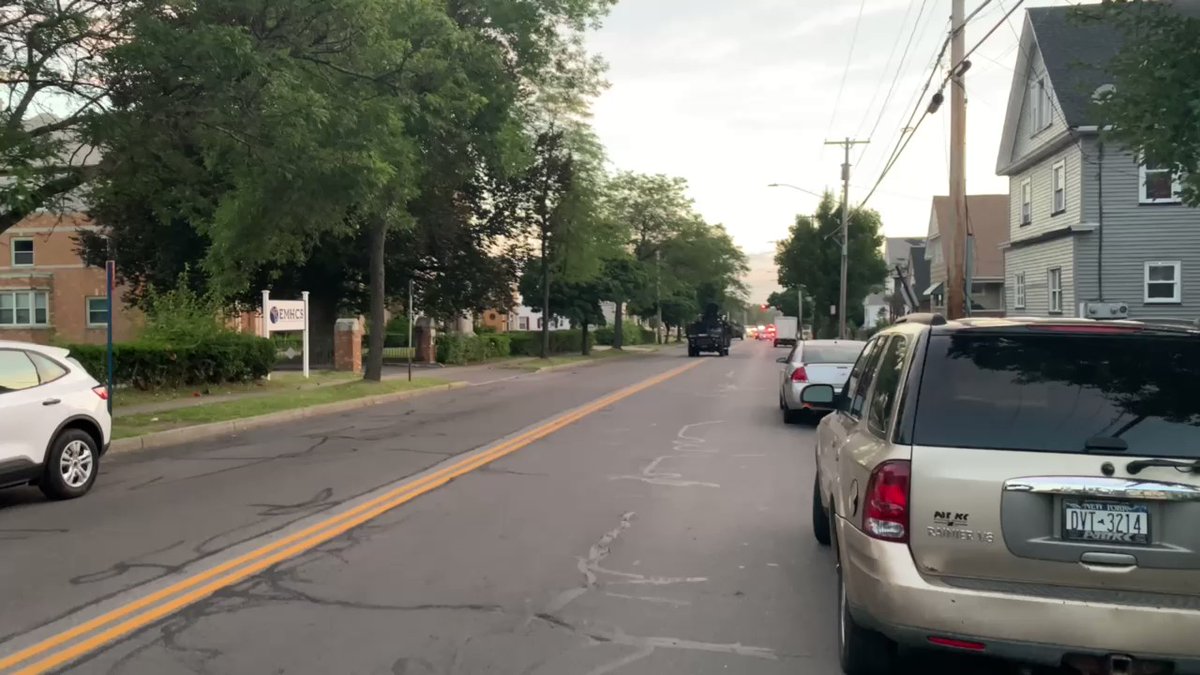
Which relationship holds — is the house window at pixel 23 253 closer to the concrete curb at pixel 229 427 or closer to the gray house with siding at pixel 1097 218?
the concrete curb at pixel 229 427

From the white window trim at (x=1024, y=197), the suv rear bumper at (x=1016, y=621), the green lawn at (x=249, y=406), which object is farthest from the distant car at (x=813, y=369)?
the white window trim at (x=1024, y=197)

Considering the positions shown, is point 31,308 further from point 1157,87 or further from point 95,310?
point 1157,87

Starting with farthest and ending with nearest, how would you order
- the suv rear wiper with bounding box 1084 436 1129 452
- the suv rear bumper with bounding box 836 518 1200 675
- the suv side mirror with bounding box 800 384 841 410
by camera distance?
the suv side mirror with bounding box 800 384 841 410, the suv rear wiper with bounding box 1084 436 1129 452, the suv rear bumper with bounding box 836 518 1200 675

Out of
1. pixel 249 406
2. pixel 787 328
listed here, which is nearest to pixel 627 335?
pixel 787 328

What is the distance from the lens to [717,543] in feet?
24.5

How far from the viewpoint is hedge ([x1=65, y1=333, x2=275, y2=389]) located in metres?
19.1

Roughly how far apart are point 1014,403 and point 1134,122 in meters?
5.59

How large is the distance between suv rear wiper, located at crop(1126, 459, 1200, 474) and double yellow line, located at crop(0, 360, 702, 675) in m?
4.87

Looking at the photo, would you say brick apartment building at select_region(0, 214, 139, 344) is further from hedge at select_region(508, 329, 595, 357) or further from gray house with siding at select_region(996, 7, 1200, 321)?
gray house with siding at select_region(996, 7, 1200, 321)

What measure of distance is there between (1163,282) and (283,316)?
2397 centimetres

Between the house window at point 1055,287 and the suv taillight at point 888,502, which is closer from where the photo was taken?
the suv taillight at point 888,502

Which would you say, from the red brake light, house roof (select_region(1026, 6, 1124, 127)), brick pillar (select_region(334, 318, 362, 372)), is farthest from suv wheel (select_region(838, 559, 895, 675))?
brick pillar (select_region(334, 318, 362, 372))

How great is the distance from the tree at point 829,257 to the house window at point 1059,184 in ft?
124

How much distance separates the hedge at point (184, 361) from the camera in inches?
754
